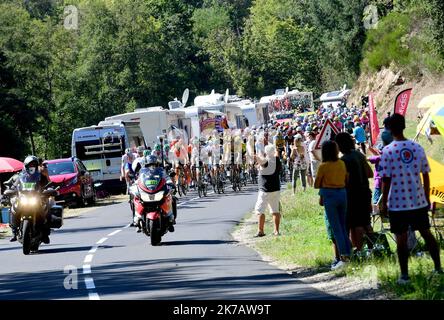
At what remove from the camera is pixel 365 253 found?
15.7 m

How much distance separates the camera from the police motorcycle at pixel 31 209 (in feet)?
70.6

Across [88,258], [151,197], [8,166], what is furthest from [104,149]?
[88,258]

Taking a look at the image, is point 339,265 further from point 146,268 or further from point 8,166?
point 8,166

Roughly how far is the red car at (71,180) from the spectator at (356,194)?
22582 mm

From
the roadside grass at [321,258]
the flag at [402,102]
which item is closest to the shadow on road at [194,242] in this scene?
the roadside grass at [321,258]

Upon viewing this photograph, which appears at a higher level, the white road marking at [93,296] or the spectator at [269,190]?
the spectator at [269,190]

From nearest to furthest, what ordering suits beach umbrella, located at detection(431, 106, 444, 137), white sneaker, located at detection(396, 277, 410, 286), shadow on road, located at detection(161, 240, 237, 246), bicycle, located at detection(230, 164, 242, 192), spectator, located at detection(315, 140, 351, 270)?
white sneaker, located at detection(396, 277, 410, 286), spectator, located at detection(315, 140, 351, 270), beach umbrella, located at detection(431, 106, 444, 137), shadow on road, located at detection(161, 240, 237, 246), bicycle, located at detection(230, 164, 242, 192)

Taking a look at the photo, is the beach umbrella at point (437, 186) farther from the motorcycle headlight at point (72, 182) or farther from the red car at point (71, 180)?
the motorcycle headlight at point (72, 182)

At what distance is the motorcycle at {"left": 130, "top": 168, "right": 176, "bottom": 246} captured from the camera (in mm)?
21297

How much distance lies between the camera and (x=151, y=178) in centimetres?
2170

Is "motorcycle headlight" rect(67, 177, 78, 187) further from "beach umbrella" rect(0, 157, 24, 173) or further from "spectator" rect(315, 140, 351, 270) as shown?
"spectator" rect(315, 140, 351, 270)

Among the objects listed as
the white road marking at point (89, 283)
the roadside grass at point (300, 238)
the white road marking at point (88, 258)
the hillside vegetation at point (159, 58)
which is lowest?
the roadside grass at point (300, 238)

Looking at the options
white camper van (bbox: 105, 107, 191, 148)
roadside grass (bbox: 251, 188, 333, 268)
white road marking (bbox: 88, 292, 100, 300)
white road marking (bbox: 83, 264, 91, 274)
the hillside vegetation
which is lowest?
roadside grass (bbox: 251, 188, 333, 268)

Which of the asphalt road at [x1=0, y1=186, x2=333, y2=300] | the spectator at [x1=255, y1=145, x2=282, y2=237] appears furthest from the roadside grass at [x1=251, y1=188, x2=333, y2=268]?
the asphalt road at [x1=0, y1=186, x2=333, y2=300]
